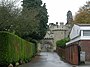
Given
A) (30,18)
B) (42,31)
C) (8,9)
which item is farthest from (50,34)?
(8,9)

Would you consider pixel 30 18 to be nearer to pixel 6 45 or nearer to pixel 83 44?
pixel 83 44

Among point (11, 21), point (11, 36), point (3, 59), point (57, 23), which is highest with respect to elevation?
point (57, 23)

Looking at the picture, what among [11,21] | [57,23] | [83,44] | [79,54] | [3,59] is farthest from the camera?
[57,23]

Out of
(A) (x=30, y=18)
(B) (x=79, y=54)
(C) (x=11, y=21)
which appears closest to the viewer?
(B) (x=79, y=54)

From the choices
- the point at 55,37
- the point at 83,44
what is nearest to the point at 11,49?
the point at 83,44

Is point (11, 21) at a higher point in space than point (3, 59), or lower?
higher

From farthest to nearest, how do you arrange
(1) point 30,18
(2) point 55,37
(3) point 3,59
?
(2) point 55,37 → (1) point 30,18 → (3) point 3,59

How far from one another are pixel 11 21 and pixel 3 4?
227 centimetres

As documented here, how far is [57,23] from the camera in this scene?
11950 cm

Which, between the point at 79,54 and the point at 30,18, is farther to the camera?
the point at 30,18

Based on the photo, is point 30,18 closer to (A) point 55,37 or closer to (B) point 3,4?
(B) point 3,4

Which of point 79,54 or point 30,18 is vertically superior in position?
point 30,18

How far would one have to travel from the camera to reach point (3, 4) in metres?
36.7

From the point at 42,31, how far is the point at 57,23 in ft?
199
